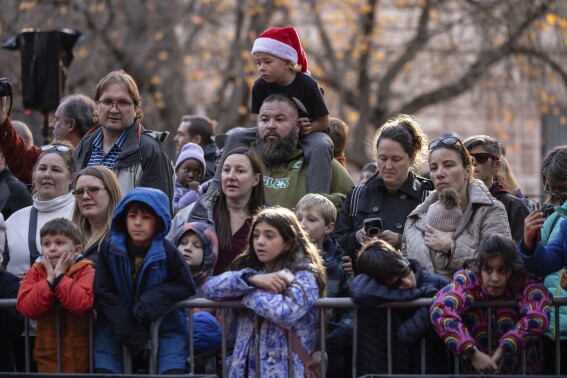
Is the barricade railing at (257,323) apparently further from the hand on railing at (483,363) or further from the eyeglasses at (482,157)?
the eyeglasses at (482,157)

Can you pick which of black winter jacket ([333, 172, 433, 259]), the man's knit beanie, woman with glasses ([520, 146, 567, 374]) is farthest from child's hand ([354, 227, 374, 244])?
the man's knit beanie

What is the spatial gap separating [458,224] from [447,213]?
0.30 feet

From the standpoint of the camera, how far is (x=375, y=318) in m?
6.53

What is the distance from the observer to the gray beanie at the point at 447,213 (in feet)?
22.9

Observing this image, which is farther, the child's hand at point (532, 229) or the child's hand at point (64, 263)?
the child's hand at point (64, 263)

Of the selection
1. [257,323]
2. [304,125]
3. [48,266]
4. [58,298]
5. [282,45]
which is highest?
[282,45]

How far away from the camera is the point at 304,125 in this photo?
7883 mm

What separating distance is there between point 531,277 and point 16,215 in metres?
3.22

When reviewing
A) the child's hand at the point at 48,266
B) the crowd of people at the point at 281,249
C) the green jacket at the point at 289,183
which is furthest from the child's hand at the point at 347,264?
the child's hand at the point at 48,266

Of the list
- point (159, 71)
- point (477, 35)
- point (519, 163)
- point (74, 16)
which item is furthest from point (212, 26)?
point (519, 163)

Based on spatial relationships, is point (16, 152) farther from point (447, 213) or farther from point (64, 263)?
point (447, 213)

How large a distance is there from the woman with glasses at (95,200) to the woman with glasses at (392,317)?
1.55 meters

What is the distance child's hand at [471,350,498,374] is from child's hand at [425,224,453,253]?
0.83m

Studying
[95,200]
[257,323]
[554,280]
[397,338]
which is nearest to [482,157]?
[554,280]
